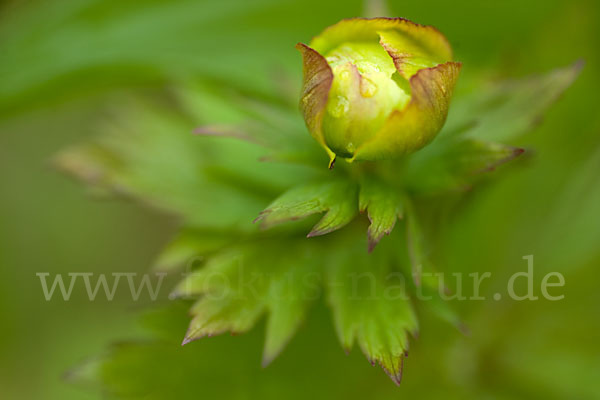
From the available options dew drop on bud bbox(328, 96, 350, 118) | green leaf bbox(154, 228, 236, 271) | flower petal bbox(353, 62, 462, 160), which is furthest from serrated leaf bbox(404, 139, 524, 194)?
green leaf bbox(154, 228, 236, 271)

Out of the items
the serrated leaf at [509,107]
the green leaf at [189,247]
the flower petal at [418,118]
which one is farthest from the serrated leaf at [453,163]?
the green leaf at [189,247]

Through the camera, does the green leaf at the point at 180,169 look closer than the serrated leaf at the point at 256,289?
No

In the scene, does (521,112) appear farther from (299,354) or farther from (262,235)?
(299,354)

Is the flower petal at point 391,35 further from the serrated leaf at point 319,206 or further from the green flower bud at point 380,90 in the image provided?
the serrated leaf at point 319,206

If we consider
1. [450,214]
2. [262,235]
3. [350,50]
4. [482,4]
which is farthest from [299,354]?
[482,4]

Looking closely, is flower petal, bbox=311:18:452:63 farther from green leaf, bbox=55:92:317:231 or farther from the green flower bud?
green leaf, bbox=55:92:317:231

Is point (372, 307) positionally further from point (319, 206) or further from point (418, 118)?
point (418, 118)
